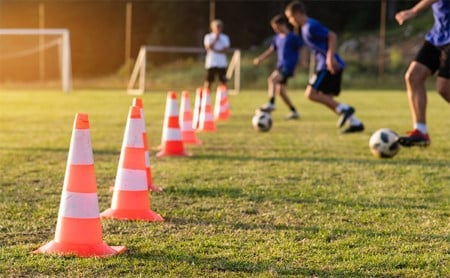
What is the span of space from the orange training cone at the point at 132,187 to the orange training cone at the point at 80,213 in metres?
0.75

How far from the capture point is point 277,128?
39.6 ft

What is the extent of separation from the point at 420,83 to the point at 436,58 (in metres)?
0.32

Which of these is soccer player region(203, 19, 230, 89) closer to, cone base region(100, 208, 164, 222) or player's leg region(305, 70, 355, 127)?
player's leg region(305, 70, 355, 127)

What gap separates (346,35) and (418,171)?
37.0 meters

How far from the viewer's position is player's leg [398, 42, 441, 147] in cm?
808

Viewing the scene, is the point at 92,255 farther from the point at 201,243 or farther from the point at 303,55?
the point at 303,55

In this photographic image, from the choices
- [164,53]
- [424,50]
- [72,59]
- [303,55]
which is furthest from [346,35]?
[424,50]

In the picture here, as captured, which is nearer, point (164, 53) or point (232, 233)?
point (232, 233)

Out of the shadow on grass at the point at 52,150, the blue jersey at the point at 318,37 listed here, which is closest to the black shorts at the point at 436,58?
the blue jersey at the point at 318,37

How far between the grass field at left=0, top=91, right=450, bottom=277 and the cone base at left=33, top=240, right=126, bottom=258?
6cm

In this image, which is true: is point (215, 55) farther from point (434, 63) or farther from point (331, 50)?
point (434, 63)

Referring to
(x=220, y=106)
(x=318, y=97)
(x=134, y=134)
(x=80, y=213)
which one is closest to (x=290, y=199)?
(x=134, y=134)

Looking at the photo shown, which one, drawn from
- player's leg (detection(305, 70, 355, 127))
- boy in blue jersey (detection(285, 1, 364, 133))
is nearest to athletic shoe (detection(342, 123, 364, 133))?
boy in blue jersey (detection(285, 1, 364, 133))

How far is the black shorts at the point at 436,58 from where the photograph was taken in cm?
794
